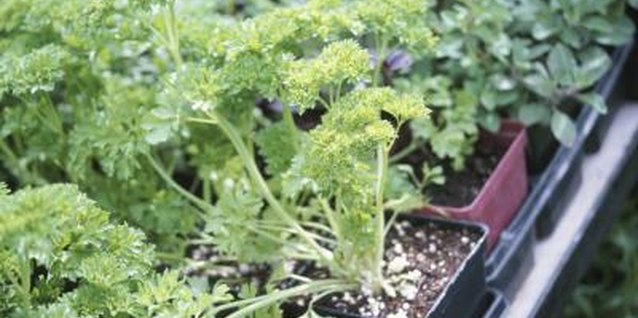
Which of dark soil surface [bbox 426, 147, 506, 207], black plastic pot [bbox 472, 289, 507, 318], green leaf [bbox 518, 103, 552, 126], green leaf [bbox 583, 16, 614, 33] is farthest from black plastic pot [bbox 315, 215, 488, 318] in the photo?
green leaf [bbox 583, 16, 614, 33]

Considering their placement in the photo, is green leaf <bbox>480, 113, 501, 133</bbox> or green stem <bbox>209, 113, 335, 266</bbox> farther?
green leaf <bbox>480, 113, 501, 133</bbox>

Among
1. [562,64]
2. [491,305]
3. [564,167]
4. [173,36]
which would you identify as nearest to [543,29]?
[562,64]

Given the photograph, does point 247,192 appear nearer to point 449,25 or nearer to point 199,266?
point 199,266

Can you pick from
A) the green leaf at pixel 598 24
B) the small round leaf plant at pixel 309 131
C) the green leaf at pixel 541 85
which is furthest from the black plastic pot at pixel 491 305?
the green leaf at pixel 598 24

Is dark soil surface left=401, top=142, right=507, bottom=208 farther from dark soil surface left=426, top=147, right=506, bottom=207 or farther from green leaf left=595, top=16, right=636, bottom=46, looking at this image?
green leaf left=595, top=16, right=636, bottom=46

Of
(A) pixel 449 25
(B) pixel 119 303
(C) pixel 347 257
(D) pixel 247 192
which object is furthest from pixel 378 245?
(A) pixel 449 25

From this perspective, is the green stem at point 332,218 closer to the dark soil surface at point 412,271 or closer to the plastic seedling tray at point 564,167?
the dark soil surface at point 412,271

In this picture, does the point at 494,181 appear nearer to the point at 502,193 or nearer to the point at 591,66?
the point at 502,193
